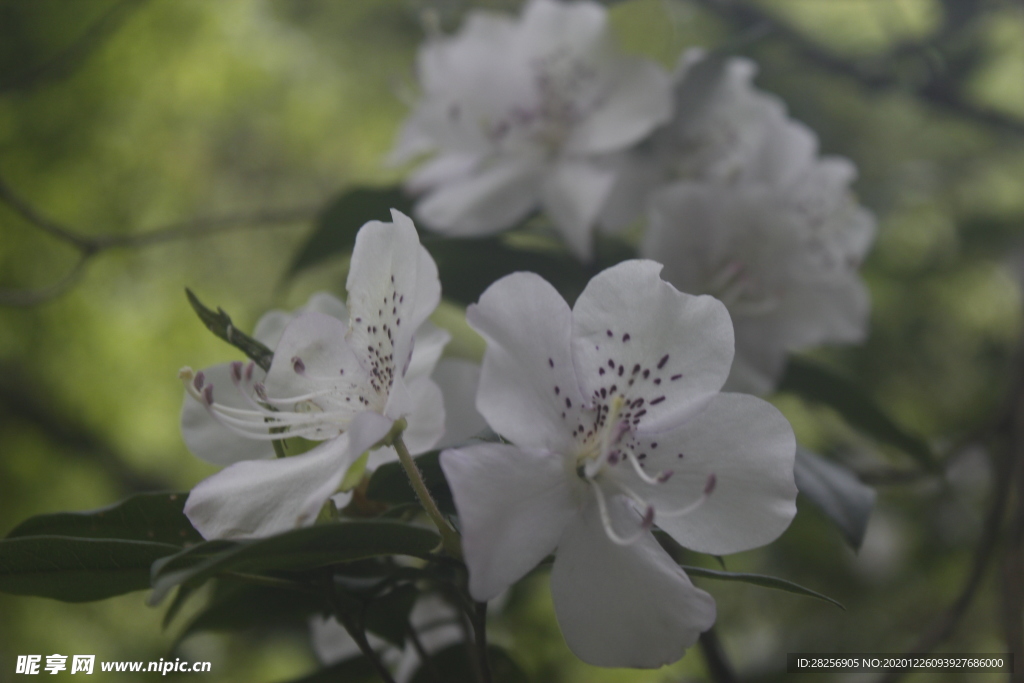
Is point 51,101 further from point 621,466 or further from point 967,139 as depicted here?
point 967,139

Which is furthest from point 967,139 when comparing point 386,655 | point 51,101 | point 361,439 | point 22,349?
point 22,349

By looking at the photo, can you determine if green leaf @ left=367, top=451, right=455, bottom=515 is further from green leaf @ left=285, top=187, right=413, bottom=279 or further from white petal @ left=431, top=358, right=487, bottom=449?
green leaf @ left=285, top=187, right=413, bottom=279

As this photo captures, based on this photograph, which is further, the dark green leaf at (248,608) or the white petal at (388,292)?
the dark green leaf at (248,608)

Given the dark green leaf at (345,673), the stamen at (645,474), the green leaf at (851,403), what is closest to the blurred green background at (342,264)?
the green leaf at (851,403)

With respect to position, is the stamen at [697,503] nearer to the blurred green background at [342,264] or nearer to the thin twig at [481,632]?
the thin twig at [481,632]

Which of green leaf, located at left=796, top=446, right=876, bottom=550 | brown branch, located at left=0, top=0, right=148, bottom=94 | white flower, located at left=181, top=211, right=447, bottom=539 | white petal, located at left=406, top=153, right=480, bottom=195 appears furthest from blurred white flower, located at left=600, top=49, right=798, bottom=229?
brown branch, located at left=0, top=0, right=148, bottom=94
